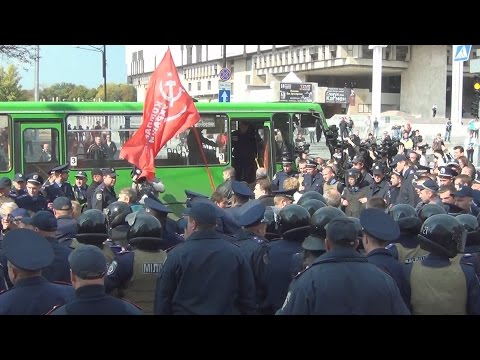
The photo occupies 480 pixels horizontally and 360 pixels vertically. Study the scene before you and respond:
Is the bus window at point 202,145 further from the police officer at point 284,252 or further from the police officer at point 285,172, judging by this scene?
the police officer at point 284,252

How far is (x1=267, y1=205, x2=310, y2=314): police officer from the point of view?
5.28 metres

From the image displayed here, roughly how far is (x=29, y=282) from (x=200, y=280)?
1184 mm

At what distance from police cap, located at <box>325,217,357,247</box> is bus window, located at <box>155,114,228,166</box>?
963 centimetres

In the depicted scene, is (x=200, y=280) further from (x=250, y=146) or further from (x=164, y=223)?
(x=250, y=146)

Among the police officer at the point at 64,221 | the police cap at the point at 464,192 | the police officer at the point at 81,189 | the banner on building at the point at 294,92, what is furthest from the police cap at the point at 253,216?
the banner on building at the point at 294,92

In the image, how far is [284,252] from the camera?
17.6 ft

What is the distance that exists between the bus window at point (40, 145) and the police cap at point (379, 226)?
30.3ft

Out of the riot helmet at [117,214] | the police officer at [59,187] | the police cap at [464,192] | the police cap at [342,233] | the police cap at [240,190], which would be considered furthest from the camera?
the police officer at [59,187]

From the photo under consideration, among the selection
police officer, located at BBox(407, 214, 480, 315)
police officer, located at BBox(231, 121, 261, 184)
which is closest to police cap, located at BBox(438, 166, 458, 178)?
police officer, located at BBox(231, 121, 261, 184)

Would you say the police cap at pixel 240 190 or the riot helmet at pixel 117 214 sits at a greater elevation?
the police cap at pixel 240 190

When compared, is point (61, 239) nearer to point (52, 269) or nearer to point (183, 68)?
point (52, 269)

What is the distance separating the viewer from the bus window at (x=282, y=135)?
542 inches

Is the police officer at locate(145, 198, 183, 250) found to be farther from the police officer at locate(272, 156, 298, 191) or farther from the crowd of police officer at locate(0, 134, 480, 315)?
the police officer at locate(272, 156, 298, 191)
